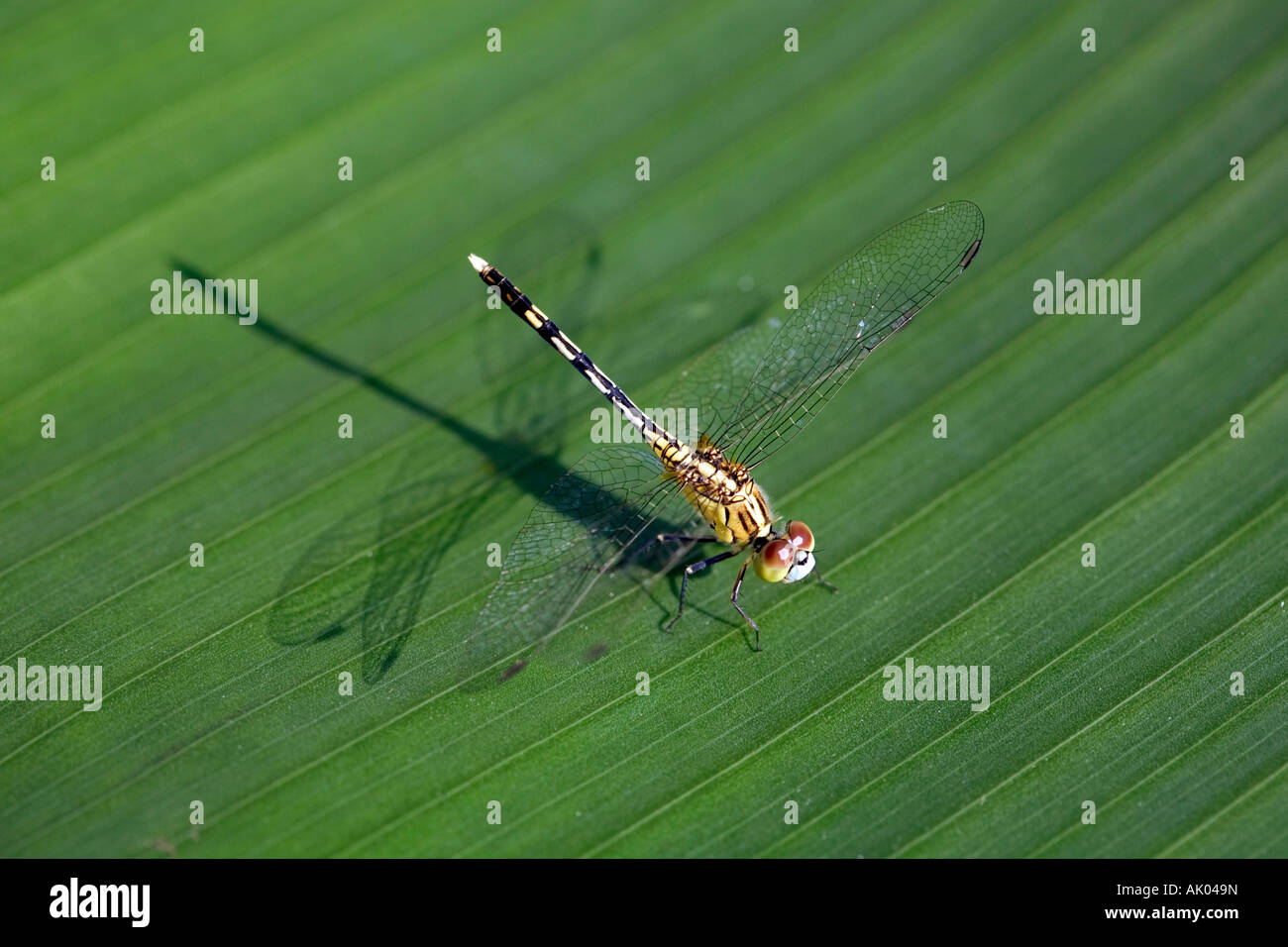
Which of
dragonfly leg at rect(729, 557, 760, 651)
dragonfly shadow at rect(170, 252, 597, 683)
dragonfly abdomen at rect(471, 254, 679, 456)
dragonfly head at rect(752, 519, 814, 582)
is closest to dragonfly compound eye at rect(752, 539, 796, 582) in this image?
dragonfly head at rect(752, 519, 814, 582)

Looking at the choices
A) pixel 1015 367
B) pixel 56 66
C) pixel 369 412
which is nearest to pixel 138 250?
pixel 56 66

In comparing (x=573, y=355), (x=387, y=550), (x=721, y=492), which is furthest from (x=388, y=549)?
(x=721, y=492)

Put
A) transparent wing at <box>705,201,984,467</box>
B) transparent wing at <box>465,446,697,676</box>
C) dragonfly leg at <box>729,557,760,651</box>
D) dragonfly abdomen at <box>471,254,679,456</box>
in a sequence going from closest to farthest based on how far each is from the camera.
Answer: transparent wing at <box>465,446,697,676</box> → dragonfly leg at <box>729,557,760,651</box> → transparent wing at <box>705,201,984,467</box> → dragonfly abdomen at <box>471,254,679,456</box>

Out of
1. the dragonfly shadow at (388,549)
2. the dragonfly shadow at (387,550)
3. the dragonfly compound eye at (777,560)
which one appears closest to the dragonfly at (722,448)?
the dragonfly compound eye at (777,560)

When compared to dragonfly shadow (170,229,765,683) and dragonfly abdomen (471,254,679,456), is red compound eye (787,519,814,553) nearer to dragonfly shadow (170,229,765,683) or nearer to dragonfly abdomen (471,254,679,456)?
dragonfly shadow (170,229,765,683)

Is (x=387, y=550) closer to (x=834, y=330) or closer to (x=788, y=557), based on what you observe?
(x=788, y=557)

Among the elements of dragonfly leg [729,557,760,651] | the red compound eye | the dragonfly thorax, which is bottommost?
dragonfly leg [729,557,760,651]
